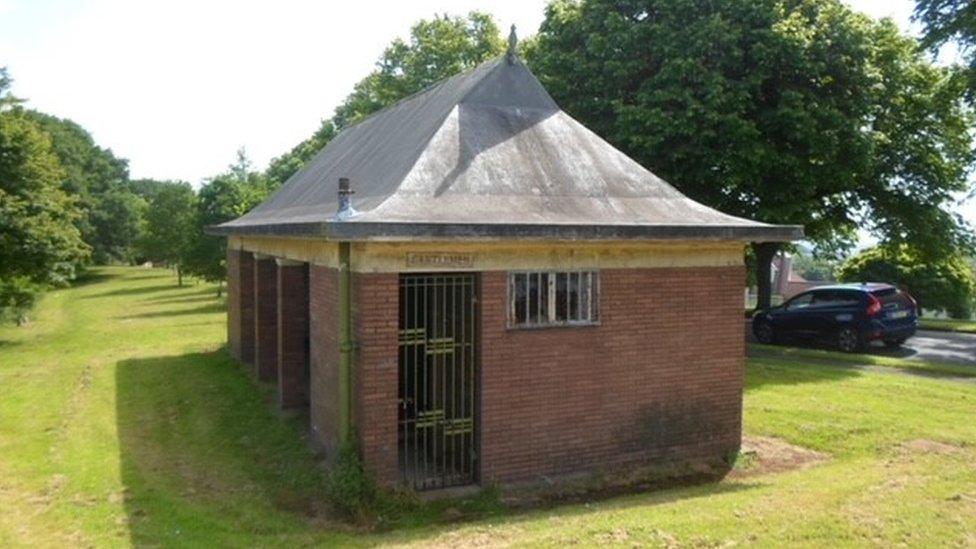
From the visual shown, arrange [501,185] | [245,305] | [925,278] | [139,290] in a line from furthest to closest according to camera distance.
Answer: [139,290] → [925,278] → [245,305] → [501,185]

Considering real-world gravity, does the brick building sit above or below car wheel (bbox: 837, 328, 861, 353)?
above

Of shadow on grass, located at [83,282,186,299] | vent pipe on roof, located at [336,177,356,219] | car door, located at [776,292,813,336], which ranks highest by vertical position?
vent pipe on roof, located at [336,177,356,219]

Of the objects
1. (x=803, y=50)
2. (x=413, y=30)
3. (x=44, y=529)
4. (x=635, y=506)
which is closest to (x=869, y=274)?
(x=803, y=50)

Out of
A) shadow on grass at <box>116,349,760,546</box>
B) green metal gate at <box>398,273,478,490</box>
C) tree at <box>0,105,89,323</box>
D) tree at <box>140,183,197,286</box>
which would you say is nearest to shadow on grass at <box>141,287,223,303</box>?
tree at <box>140,183,197,286</box>

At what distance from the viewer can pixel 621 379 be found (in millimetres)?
9250

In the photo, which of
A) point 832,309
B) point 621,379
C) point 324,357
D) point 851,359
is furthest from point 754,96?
point 324,357

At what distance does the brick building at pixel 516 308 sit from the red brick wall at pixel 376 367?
2 cm

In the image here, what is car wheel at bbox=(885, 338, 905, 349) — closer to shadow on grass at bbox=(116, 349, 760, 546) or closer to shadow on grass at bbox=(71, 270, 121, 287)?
shadow on grass at bbox=(116, 349, 760, 546)

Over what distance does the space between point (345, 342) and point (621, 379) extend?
322 centimetres

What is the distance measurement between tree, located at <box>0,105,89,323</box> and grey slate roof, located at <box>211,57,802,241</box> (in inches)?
509

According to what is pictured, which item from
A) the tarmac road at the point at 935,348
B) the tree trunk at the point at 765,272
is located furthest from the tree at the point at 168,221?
the tarmac road at the point at 935,348

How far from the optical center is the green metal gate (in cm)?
852

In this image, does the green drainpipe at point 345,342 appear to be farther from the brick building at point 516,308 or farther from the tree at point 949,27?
the tree at point 949,27

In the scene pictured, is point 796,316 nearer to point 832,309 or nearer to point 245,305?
point 832,309
